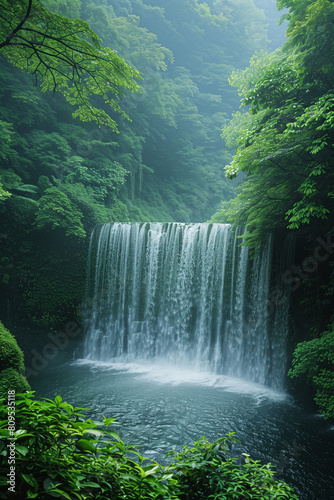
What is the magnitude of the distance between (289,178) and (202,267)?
5.02m

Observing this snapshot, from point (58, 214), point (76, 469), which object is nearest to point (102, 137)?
point (58, 214)

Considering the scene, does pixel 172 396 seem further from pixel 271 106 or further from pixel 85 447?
pixel 271 106

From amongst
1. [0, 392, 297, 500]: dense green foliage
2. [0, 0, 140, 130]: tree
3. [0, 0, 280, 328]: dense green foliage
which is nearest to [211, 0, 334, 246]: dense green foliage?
[0, 0, 140, 130]: tree

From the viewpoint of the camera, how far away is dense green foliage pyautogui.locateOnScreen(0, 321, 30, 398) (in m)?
5.58

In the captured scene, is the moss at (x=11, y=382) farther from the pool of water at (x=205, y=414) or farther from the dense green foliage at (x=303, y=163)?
the dense green foliage at (x=303, y=163)

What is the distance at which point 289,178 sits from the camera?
6125 mm

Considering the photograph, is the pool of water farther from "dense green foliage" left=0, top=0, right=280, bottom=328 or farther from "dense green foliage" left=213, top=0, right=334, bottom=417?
"dense green foliage" left=0, top=0, right=280, bottom=328

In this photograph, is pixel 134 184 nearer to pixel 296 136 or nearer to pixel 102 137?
pixel 102 137

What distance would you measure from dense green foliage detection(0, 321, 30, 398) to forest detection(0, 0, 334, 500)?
0.03 metres

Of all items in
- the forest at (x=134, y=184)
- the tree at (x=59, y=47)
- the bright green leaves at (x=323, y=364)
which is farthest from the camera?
the bright green leaves at (x=323, y=364)

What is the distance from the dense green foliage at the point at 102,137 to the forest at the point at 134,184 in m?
0.06

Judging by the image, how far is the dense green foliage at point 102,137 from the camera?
10719 mm

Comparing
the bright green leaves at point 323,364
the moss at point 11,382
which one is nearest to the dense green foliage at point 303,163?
the bright green leaves at point 323,364

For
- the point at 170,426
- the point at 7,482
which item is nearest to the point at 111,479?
the point at 7,482
